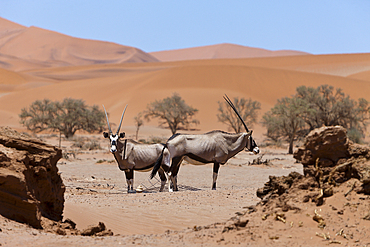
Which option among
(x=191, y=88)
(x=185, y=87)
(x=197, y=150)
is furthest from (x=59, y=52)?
(x=197, y=150)

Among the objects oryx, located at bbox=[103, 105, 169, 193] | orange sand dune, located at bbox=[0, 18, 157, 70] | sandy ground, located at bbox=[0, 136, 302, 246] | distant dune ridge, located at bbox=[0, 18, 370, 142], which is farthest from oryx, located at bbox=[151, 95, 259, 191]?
orange sand dune, located at bbox=[0, 18, 157, 70]

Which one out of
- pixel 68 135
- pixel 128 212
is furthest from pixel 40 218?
pixel 68 135

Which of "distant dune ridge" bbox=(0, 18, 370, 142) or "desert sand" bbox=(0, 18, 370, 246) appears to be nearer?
"desert sand" bbox=(0, 18, 370, 246)

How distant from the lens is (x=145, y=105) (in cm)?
5778

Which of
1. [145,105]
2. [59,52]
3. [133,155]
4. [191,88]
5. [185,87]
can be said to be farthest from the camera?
[59,52]

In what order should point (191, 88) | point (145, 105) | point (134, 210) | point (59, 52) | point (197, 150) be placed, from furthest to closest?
point (59, 52) → point (191, 88) → point (145, 105) → point (197, 150) → point (134, 210)

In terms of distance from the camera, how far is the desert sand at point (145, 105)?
23.9 ft

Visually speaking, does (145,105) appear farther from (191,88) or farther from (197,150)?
(197,150)

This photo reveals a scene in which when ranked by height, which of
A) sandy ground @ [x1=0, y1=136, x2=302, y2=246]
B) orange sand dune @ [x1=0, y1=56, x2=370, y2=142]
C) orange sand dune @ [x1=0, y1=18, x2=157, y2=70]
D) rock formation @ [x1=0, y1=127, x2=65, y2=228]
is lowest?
sandy ground @ [x1=0, y1=136, x2=302, y2=246]

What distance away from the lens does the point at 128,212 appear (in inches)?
312

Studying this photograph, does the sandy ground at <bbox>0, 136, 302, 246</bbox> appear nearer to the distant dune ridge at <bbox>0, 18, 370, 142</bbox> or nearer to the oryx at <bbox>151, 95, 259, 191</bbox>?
the oryx at <bbox>151, 95, 259, 191</bbox>

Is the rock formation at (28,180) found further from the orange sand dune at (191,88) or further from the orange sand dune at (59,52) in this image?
the orange sand dune at (59,52)

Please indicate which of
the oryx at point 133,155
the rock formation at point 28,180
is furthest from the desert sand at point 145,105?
the oryx at point 133,155

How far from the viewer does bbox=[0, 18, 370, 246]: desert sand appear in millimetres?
7281
